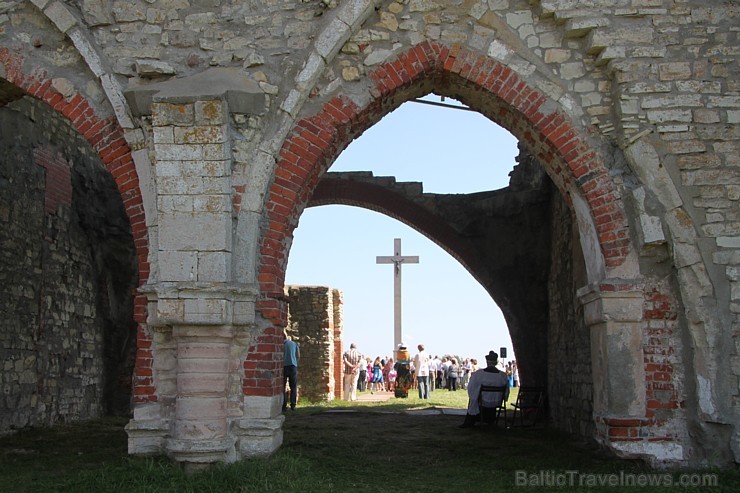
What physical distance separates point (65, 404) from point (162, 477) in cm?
525

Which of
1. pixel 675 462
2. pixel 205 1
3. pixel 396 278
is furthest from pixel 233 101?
pixel 396 278

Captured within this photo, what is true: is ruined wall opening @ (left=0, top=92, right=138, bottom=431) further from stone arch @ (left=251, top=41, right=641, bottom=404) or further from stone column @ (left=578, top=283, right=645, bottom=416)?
stone column @ (left=578, top=283, right=645, bottom=416)

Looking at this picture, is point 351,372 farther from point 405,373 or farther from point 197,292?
point 197,292

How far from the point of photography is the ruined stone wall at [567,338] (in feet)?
28.4

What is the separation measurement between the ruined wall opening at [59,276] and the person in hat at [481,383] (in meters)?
5.41

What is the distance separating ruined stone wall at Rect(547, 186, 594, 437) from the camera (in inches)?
341

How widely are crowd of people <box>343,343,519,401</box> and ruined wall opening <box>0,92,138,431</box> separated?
5.79m

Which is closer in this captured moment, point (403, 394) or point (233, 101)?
point (233, 101)

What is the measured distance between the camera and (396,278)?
66.3ft

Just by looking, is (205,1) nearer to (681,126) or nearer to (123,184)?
(123,184)

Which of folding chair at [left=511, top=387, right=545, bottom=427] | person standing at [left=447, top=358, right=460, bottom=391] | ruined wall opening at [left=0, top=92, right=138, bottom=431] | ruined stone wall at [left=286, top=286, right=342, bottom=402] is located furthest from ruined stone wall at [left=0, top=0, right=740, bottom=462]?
person standing at [left=447, top=358, right=460, bottom=391]

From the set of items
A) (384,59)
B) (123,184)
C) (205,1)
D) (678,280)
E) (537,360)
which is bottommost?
(537,360)

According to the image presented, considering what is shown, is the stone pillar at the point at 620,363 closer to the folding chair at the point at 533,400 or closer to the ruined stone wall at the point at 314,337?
the folding chair at the point at 533,400

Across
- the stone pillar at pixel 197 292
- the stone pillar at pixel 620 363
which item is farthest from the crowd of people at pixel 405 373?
the stone pillar at pixel 197 292
